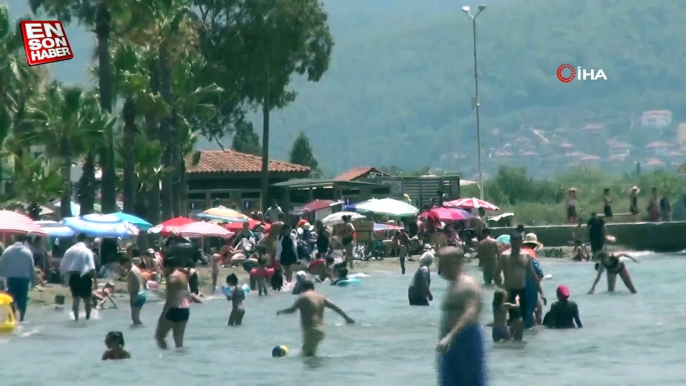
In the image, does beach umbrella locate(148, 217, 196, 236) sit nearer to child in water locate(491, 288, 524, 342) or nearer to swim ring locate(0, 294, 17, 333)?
swim ring locate(0, 294, 17, 333)

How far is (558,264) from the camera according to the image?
41188 millimetres

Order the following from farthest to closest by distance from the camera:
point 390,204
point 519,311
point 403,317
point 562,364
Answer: point 390,204
point 403,317
point 519,311
point 562,364

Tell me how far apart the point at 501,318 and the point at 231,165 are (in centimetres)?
3926

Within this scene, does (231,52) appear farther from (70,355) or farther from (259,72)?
(70,355)

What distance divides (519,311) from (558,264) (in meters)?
21.6

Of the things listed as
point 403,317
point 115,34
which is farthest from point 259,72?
point 403,317

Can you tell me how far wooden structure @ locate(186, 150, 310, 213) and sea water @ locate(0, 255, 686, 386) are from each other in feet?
88.7

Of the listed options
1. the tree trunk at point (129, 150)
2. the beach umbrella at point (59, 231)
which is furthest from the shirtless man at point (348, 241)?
the beach umbrella at point (59, 231)

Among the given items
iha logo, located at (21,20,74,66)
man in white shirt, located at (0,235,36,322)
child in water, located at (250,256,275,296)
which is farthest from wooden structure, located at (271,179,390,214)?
man in white shirt, located at (0,235,36,322)

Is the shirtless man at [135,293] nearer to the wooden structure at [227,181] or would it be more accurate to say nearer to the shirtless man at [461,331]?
Result: the shirtless man at [461,331]

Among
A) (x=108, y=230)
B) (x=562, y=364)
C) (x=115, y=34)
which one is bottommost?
(x=562, y=364)

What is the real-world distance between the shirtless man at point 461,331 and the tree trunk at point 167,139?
30135 mm

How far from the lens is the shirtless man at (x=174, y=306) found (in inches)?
746

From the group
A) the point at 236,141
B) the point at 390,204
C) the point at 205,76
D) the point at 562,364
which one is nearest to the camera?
the point at 562,364
